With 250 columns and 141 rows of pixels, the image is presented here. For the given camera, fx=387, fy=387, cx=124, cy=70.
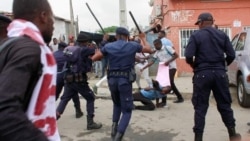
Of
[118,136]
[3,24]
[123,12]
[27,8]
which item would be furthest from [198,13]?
[27,8]

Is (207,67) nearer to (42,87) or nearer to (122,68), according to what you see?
(122,68)

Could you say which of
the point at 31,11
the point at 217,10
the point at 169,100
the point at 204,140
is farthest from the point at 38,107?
the point at 217,10

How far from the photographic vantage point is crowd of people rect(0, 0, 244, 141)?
1508 mm

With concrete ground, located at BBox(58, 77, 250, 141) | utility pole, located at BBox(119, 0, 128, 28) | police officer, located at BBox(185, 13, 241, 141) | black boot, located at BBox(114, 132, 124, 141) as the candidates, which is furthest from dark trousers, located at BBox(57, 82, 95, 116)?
utility pole, located at BBox(119, 0, 128, 28)

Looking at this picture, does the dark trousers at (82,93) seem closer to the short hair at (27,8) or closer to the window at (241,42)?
the window at (241,42)

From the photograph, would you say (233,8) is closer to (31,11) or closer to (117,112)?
(117,112)

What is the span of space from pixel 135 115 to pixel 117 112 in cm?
188

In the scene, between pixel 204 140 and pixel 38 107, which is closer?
pixel 38 107

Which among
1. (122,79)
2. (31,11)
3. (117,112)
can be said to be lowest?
(117,112)

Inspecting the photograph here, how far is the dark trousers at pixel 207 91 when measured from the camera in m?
4.97

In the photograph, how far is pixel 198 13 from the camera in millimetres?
14484

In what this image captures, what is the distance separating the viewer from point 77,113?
743 cm

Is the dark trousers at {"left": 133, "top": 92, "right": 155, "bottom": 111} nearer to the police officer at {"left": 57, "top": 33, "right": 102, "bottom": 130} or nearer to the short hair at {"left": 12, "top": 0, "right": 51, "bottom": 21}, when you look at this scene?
the police officer at {"left": 57, "top": 33, "right": 102, "bottom": 130}

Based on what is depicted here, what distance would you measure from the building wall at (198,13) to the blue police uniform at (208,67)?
943 cm
